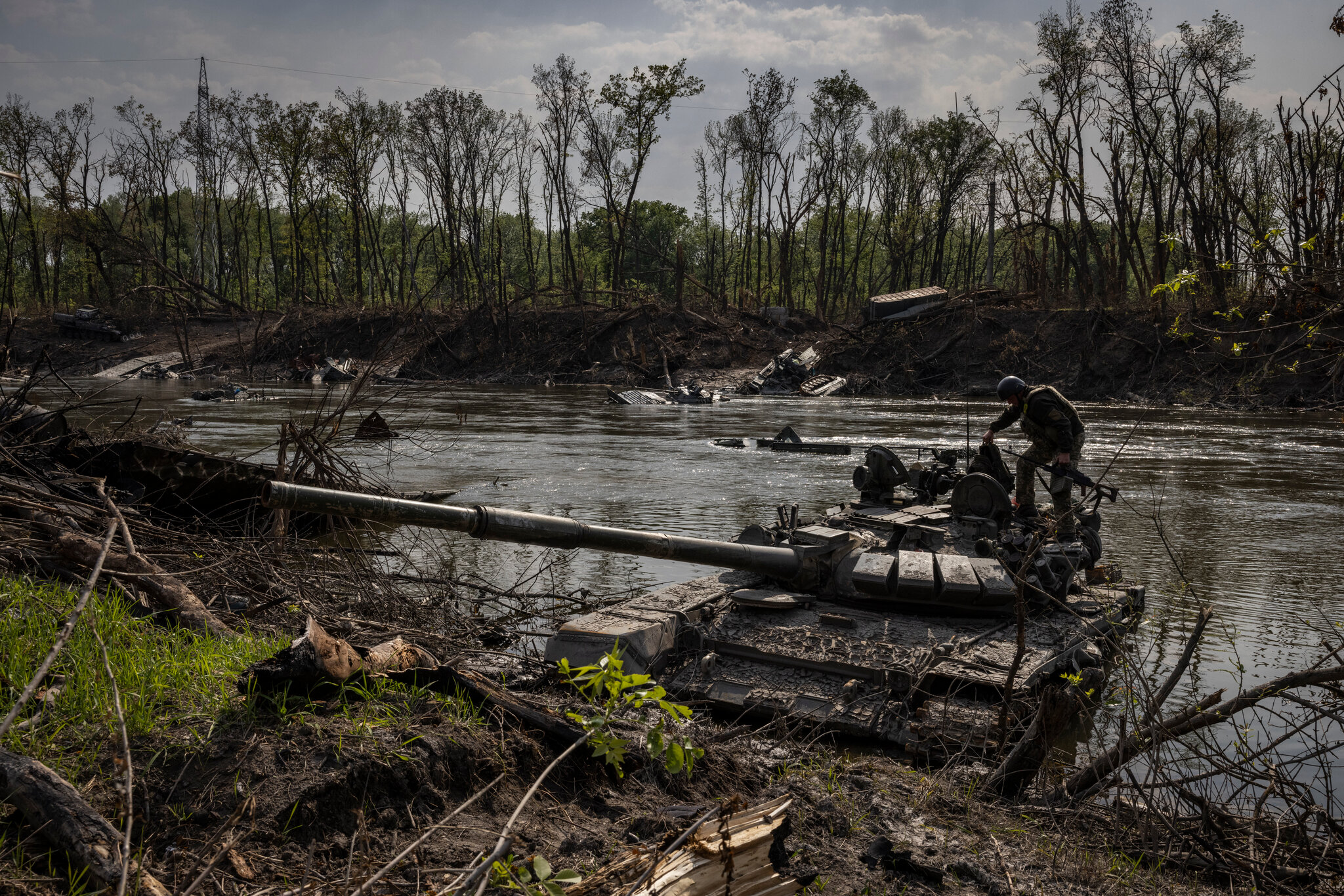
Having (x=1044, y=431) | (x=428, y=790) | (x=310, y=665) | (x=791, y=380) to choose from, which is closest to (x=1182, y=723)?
(x=428, y=790)

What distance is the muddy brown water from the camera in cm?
993

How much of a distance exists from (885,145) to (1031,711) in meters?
51.9

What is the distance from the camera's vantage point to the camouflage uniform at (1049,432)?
10102 millimetres

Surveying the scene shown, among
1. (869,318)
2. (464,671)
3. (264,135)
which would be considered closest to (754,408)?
(869,318)

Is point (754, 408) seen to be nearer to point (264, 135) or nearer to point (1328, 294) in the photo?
point (1328, 294)

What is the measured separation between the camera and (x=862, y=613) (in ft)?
24.5

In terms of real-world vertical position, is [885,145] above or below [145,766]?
above

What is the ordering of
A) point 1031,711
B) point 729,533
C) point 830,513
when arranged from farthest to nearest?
point 729,533 < point 830,513 < point 1031,711

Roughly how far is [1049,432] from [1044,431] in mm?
119

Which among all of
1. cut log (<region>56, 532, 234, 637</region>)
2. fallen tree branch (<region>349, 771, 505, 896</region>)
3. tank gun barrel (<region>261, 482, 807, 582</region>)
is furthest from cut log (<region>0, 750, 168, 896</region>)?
cut log (<region>56, 532, 234, 637</region>)

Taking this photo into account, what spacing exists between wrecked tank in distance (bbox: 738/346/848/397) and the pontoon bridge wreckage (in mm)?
28089

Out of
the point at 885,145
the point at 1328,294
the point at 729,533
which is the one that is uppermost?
the point at 885,145

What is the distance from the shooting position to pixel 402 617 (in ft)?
22.3

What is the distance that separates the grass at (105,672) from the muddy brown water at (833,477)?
2805 millimetres
